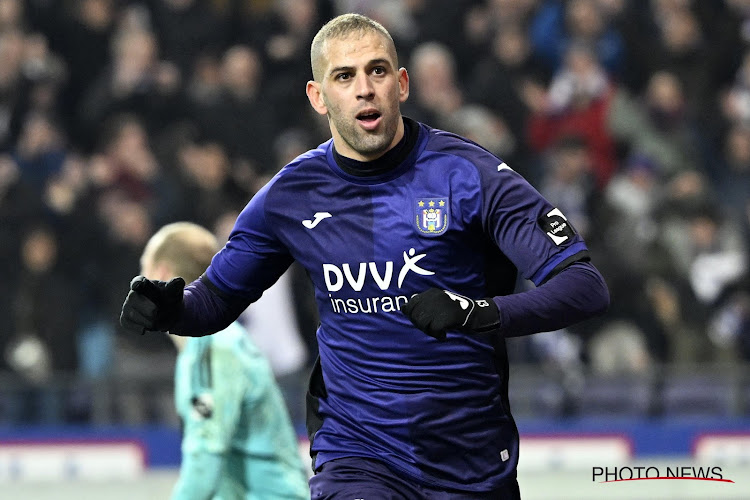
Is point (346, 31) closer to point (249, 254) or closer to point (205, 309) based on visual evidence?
point (249, 254)

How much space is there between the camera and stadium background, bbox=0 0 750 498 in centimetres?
1010

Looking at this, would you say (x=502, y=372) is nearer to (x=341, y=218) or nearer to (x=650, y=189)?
(x=341, y=218)

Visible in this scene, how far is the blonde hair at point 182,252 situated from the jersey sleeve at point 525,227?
4.98 feet

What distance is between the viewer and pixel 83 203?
10.7m

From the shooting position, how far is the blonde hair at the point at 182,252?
5082mm

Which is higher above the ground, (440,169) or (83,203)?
(83,203)

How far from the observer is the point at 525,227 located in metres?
3.88

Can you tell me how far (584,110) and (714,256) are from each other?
5.79ft

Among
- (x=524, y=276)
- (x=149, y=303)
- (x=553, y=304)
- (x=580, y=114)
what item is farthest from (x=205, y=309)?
(x=580, y=114)

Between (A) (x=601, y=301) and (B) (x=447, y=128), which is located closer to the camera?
(A) (x=601, y=301)

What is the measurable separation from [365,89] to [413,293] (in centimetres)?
65

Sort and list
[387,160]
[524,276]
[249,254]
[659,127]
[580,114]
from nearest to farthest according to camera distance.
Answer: [524,276]
[387,160]
[249,254]
[580,114]
[659,127]

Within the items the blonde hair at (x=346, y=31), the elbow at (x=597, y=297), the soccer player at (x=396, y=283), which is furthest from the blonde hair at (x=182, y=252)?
the elbow at (x=597, y=297)

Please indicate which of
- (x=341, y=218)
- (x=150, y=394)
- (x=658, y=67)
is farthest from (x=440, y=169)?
(x=658, y=67)
